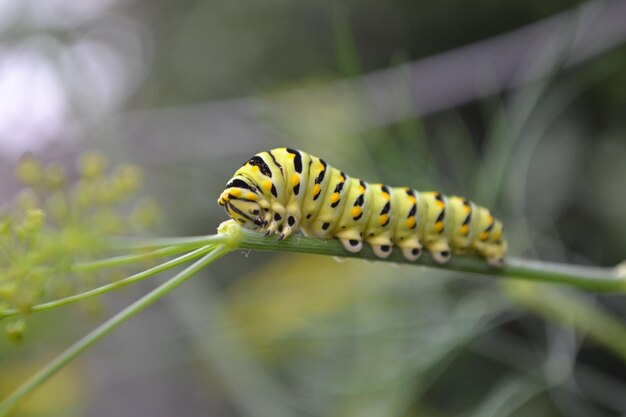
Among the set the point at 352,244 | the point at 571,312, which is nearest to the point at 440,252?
the point at 352,244

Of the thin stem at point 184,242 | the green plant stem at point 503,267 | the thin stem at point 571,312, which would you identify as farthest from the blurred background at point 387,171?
the green plant stem at point 503,267

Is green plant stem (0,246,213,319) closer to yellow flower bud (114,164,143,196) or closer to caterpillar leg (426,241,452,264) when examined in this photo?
yellow flower bud (114,164,143,196)

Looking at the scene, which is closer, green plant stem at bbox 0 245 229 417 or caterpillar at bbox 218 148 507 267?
green plant stem at bbox 0 245 229 417

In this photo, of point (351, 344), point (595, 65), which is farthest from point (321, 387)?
point (595, 65)

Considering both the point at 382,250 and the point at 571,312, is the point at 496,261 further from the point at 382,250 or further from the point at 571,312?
the point at 571,312

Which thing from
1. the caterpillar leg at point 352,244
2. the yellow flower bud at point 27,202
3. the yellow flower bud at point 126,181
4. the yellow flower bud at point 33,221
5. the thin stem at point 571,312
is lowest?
the thin stem at point 571,312

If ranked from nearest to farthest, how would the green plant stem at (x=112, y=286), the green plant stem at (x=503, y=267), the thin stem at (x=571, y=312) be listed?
the green plant stem at (x=112, y=286) → the green plant stem at (x=503, y=267) → the thin stem at (x=571, y=312)

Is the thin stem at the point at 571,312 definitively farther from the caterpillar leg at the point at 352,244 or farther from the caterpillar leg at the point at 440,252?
the caterpillar leg at the point at 352,244

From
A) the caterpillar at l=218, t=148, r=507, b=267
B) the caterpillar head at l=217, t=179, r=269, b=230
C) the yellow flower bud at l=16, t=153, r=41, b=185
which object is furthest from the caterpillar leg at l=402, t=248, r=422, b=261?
the yellow flower bud at l=16, t=153, r=41, b=185
